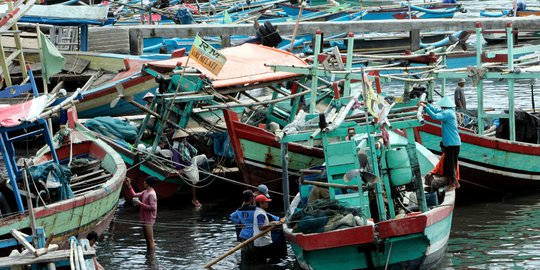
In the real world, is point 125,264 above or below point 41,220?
below

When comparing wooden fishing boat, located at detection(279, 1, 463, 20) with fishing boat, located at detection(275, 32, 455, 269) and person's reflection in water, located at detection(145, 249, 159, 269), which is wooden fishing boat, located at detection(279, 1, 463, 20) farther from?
fishing boat, located at detection(275, 32, 455, 269)

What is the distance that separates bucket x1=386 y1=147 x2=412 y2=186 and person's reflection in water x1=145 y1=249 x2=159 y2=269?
378 centimetres

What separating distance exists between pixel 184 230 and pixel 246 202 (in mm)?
3252

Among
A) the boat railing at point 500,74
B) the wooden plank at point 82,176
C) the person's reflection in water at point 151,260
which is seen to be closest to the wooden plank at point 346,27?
the boat railing at point 500,74

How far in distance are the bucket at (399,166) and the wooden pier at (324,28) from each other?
16484mm

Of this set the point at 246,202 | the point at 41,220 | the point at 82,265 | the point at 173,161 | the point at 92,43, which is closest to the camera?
the point at 82,265

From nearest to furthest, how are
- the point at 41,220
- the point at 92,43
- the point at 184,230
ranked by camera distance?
the point at 41,220, the point at 184,230, the point at 92,43

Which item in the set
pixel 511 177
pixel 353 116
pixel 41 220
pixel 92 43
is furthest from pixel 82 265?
pixel 92 43

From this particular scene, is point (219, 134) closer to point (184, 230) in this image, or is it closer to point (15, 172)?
point (184, 230)

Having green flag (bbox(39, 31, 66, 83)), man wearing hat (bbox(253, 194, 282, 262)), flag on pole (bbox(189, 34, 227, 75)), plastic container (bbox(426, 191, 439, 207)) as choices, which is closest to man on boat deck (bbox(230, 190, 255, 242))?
man wearing hat (bbox(253, 194, 282, 262))

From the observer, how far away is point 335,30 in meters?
31.1

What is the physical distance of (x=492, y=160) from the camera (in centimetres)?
1967

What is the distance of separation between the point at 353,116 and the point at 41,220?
452cm

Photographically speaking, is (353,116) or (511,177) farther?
(511,177)
